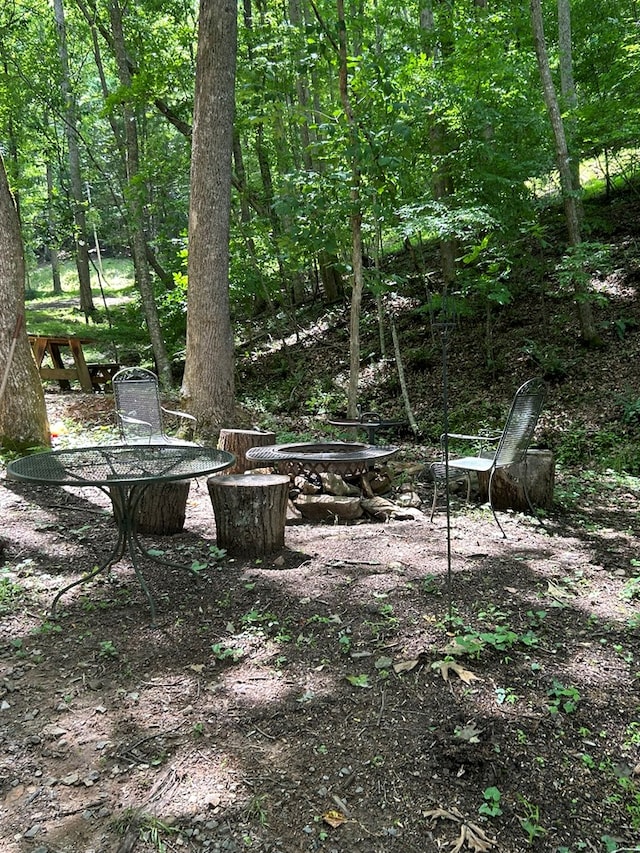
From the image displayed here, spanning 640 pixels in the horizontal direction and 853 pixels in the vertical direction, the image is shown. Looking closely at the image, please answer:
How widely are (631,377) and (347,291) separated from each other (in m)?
7.03

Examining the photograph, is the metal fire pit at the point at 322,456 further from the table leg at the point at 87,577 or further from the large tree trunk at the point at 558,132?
the large tree trunk at the point at 558,132

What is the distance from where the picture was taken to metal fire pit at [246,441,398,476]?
446 centimetres

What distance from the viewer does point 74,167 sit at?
1736 cm

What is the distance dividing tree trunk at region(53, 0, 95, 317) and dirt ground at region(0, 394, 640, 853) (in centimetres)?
1192

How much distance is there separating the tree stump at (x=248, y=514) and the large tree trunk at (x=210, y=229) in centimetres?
251

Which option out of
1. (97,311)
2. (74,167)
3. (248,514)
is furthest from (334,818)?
(97,311)

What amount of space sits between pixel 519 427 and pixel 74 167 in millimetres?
17098

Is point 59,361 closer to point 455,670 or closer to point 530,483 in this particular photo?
point 530,483

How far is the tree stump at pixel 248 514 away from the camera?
12.1 feet

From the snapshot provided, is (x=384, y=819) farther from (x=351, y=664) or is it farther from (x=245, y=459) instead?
(x=245, y=459)

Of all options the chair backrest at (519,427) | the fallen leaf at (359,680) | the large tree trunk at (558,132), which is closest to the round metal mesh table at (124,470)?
the fallen leaf at (359,680)

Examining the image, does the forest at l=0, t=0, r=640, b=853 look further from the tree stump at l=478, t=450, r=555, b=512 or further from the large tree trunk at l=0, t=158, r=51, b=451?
the tree stump at l=478, t=450, r=555, b=512

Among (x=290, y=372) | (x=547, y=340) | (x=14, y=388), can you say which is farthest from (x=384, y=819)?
(x=290, y=372)

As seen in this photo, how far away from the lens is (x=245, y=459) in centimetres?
519
